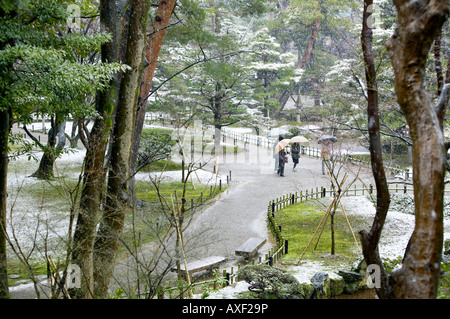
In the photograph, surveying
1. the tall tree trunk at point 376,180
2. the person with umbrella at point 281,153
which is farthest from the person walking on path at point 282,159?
the tall tree trunk at point 376,180

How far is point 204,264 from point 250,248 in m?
1.46

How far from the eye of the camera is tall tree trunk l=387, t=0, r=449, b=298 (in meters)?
3.07

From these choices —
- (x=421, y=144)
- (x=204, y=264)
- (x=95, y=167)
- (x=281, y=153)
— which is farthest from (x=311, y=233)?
(x=421, y=144)

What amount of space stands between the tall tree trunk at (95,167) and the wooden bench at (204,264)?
6.93 feet

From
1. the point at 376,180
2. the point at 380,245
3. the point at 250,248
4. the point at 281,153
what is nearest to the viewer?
the point at 376,180

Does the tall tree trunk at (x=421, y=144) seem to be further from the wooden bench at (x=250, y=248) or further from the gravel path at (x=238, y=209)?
the wooden bench at (x=250, y=248)

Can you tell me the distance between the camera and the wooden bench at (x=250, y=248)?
9.12m

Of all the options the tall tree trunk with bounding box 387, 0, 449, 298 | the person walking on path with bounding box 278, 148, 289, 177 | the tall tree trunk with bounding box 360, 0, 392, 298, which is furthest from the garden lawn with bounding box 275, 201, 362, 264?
the tall tree trunk with bounding box 387, 0, 449, 298

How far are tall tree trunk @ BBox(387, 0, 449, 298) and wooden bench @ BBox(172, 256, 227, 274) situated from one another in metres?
5.13

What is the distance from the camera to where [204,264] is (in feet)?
27.0

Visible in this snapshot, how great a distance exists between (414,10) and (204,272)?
20.5ft

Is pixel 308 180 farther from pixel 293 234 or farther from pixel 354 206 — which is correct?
pixel 293 234

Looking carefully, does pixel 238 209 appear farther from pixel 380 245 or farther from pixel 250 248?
pixel 380 245
